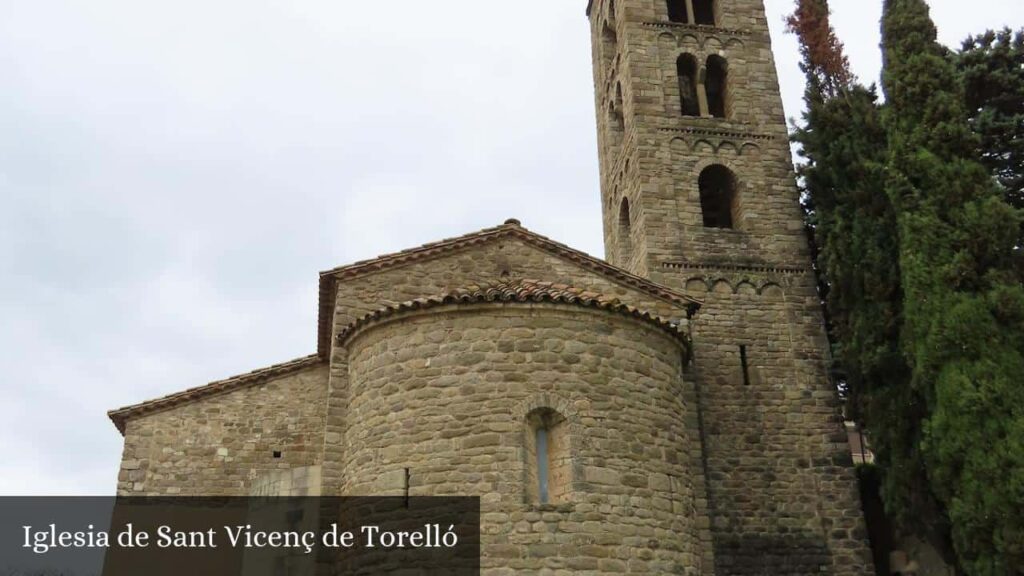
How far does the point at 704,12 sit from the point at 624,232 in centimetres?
581

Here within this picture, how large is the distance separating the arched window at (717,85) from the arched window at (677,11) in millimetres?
1453

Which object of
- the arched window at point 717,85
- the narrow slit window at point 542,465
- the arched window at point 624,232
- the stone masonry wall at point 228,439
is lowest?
the narrow slit window at point 542,465

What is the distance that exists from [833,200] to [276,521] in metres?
10.7

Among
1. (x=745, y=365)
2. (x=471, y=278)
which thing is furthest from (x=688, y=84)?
(x=471, y=278)

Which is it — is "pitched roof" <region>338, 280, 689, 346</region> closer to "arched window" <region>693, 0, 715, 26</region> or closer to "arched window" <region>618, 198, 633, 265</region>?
"arched window" <region>618, 198, 633, 265</region>

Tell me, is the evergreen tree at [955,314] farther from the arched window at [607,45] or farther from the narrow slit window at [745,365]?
the arched window at [607,45]

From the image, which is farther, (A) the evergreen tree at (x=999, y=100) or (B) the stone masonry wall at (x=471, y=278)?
(A) the evergreen tree at (x=999, y=100)

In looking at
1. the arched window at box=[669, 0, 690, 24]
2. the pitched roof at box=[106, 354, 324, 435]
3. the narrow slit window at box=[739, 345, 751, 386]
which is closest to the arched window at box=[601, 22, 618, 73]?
the arched window at box=[669, 0, 690, 24]

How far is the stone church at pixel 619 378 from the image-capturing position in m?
8.98

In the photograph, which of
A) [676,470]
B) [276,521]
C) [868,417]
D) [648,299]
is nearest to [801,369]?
[868,417]

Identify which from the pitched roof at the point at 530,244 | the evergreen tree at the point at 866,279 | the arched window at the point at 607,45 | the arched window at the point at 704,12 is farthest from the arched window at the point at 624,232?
the arched window at the point at 704,12

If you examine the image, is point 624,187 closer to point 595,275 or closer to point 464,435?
point 595,275

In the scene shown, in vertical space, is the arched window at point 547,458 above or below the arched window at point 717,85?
below

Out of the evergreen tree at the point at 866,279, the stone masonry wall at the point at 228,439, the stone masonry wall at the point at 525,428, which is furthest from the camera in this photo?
the stone masonry wall at the point at 228,439
